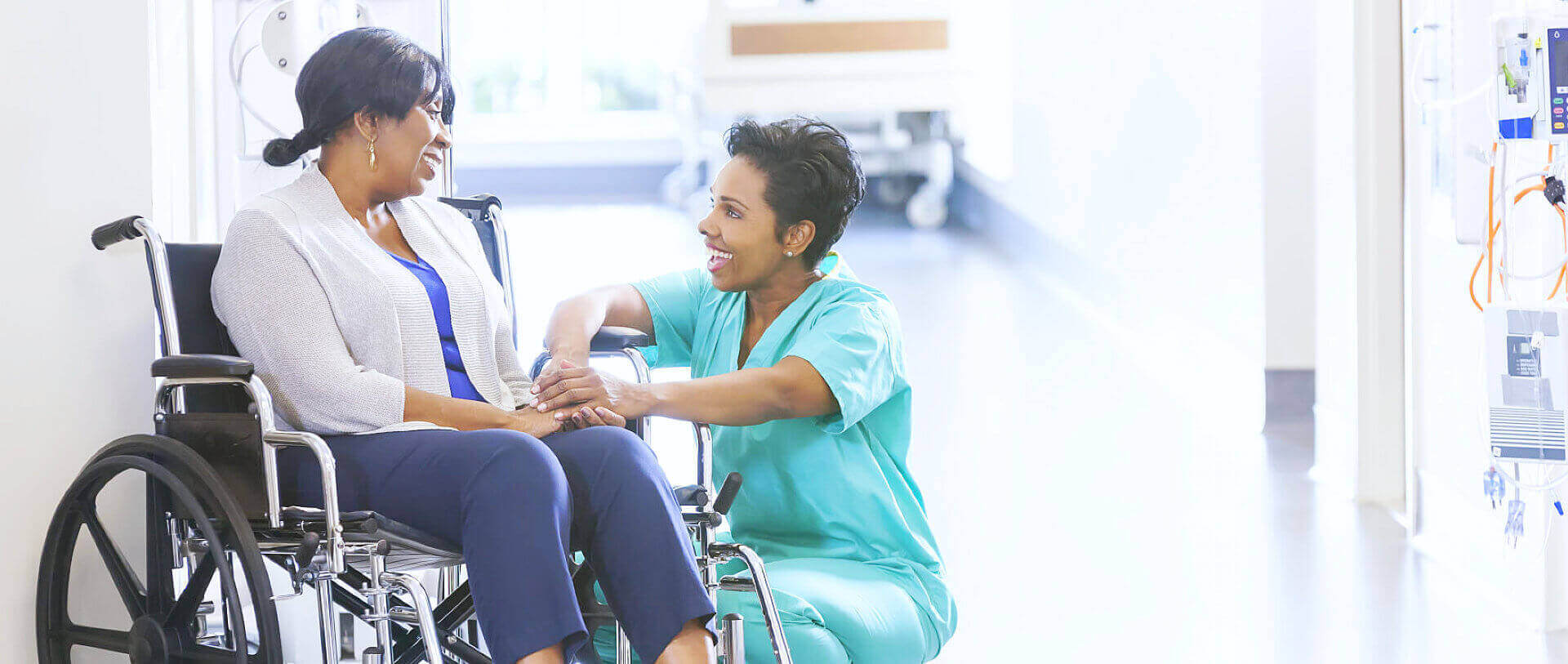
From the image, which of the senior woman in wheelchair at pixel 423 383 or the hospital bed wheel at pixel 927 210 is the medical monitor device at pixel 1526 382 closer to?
the senior woman in wheelchair at pixel 423 383

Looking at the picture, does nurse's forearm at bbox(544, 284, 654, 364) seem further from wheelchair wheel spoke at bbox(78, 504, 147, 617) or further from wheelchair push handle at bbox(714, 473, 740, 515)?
wheelchair wheel spoke at bbox(78, 504, 147, 617)

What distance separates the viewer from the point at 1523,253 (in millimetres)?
2637

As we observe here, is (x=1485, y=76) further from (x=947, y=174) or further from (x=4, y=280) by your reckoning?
(x=947, y=174)

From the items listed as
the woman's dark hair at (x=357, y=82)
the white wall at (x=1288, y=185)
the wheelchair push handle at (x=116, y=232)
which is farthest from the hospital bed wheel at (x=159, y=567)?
the white wall at (x=1288, y=185)

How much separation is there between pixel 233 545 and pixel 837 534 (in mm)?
761

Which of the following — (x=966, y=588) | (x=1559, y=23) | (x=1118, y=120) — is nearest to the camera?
(x=1559, y=23)

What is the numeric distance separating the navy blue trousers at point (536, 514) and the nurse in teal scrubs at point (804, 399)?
181mm

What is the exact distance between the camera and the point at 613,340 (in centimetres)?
210

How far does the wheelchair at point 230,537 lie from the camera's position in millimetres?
1674

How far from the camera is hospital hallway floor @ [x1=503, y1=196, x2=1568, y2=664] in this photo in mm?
2590

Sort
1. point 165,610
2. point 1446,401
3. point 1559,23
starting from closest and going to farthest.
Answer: point 165,610 < point 1559,23 < point 1446,401

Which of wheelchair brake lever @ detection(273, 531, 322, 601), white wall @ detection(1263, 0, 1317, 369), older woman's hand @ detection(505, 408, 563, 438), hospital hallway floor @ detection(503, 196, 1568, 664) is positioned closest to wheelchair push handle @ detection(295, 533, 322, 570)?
wheelchair brake lever @ detection(273, 531, 322, 601)

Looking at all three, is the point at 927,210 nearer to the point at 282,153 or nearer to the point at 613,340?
the point at 613,340

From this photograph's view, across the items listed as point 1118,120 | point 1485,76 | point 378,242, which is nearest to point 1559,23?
point 1485,76
